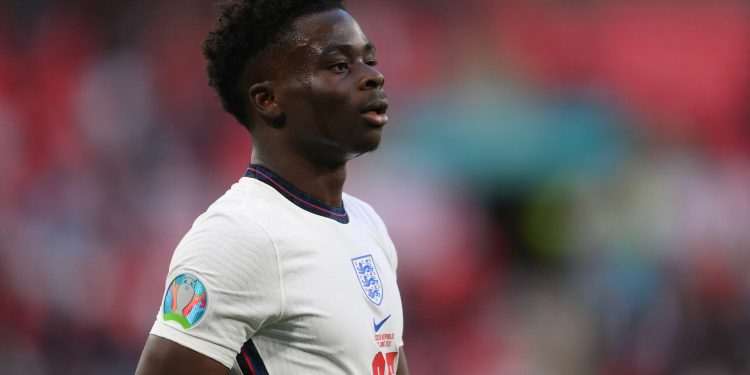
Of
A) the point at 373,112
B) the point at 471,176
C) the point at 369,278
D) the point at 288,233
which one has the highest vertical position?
the point at 373,112

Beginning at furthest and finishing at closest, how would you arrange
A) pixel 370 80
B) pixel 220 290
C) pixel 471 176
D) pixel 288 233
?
pixel 471 176
pixel 370 80
pixel 288 233
pixel 220 290

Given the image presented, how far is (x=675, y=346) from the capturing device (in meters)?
4.66

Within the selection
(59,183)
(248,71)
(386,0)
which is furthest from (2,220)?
(248,71)

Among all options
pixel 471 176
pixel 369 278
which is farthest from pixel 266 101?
pixel 471 176

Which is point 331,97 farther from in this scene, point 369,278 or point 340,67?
point 369,278

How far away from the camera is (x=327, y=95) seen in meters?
2.01

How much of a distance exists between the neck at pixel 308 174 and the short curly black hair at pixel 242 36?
0.39ft

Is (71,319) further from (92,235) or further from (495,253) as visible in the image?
(495,253)

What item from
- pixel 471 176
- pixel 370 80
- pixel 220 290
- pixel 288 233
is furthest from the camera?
pixel 471 176

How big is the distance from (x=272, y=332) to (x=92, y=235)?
3410 mm

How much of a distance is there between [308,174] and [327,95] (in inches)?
7.0

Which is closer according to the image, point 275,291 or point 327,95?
point 275,291

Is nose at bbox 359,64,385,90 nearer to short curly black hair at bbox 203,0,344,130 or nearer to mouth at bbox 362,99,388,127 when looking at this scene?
mouth at bbox 362,99,388,127

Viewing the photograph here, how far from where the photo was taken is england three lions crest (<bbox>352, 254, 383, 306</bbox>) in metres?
2.03
